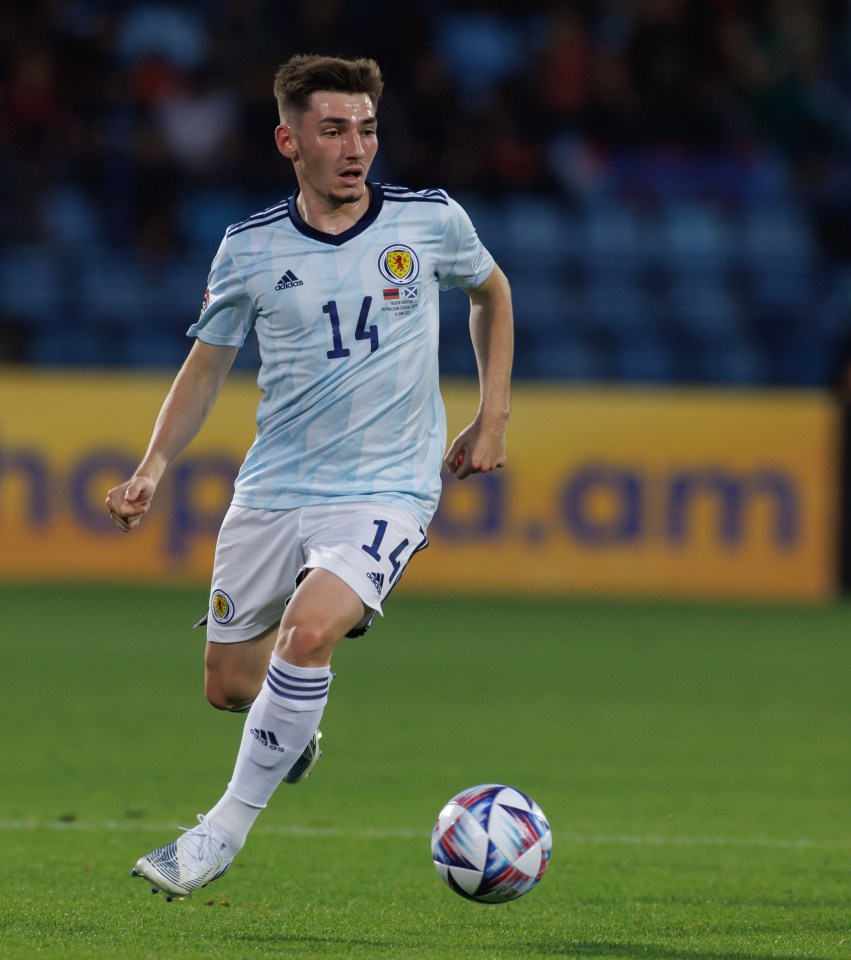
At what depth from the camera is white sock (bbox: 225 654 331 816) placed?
14.9ft

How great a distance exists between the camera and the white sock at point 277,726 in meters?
4.53

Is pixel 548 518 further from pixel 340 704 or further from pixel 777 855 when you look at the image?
pixel 777 855

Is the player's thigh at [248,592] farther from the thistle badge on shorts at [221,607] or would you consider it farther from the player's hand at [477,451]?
the player's hand at [477,451]

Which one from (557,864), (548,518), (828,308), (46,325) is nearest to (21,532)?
(46,325)

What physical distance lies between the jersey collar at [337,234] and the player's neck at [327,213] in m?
0.01

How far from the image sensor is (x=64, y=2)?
1784 centimetres

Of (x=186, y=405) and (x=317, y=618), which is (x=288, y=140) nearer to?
(x=186, y=405)

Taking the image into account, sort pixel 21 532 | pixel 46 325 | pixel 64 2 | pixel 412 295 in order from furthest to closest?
pixel 64 2
pixel 46 325
pixel 21 532
pixel 412 295

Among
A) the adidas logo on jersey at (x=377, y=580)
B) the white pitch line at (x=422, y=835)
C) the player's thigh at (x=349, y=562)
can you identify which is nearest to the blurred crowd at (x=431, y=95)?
the white pitch line at (x=422, y=835)

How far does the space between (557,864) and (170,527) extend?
30.5 feet

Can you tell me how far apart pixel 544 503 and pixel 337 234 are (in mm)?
9674

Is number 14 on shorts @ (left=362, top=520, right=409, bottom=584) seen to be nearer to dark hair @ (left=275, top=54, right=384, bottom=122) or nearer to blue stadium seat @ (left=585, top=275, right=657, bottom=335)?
→ dark hair @ (left=275, top=54, right=384, bottom=122)

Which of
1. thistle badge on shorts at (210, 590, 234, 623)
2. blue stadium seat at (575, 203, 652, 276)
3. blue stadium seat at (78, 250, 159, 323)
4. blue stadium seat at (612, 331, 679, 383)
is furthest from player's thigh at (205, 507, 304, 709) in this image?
blue stadium seat at (575, 203, 652, 276)

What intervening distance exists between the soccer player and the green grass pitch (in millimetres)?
503
